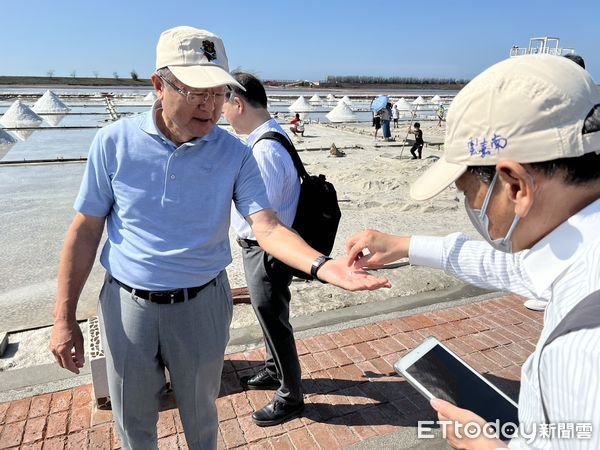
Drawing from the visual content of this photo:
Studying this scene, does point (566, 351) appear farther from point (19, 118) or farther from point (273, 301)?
point (19, 118)

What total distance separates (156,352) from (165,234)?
0.54 metres

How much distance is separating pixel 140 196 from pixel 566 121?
60.7 inches

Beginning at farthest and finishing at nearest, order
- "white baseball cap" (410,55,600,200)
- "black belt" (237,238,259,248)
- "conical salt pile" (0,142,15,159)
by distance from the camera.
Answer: "conical salt pile" (0,142,15,159), "black belt" (237,238,259,248), "white baseball cap" (410,55,600,200)

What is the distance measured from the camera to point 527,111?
1.01 m

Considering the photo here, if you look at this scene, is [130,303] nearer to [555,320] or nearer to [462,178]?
[462,178]

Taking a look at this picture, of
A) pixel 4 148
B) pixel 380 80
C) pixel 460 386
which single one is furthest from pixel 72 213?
pixel 380 80

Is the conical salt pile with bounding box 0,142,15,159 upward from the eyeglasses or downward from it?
downward

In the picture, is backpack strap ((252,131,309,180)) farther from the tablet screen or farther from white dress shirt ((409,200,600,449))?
white dress shirt ((409,200,600,449))

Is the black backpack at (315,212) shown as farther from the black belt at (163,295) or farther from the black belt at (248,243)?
the black belt at (163,295)

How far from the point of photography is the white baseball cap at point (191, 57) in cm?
177

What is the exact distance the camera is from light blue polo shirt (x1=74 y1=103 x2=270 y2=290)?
183 centimetres

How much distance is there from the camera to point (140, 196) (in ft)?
6.00

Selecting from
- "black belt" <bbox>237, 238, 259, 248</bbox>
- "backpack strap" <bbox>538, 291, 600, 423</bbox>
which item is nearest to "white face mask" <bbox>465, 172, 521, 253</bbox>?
"backpack strap" <bbox>538, 291, 600, 423</bbox>

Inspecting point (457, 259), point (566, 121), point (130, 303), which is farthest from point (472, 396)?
point (130, 303)
